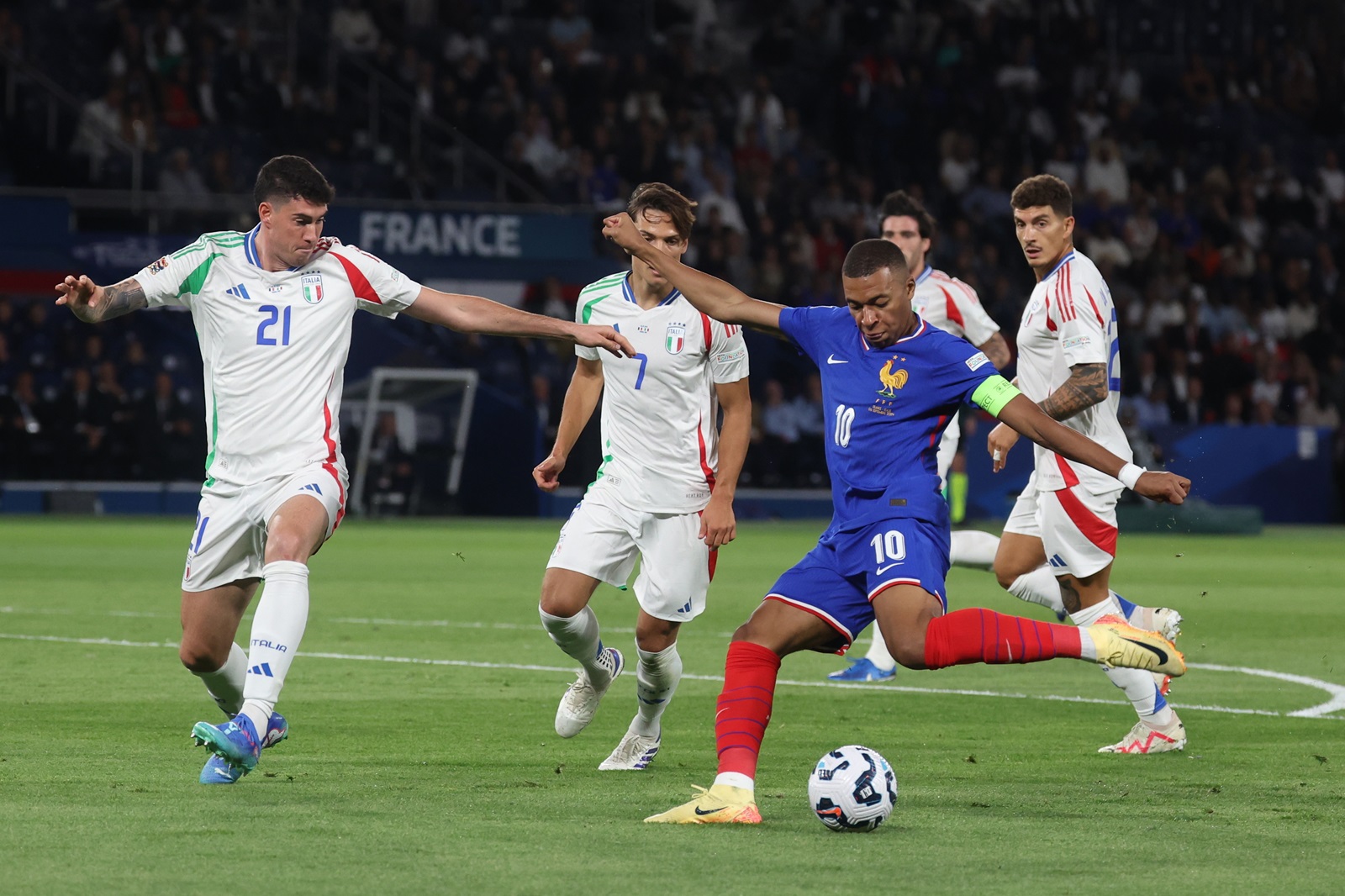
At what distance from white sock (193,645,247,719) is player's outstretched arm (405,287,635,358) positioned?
141 cm

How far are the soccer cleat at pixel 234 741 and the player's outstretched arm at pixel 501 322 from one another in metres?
1.55

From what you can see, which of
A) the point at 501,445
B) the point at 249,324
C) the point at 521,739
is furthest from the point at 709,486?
the point at 501,445

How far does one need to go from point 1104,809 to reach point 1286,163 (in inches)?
1114

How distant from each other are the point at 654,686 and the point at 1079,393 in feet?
6.92

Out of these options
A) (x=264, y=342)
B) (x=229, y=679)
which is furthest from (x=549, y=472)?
(x=229, y=679)

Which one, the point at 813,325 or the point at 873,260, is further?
the point at 813,325

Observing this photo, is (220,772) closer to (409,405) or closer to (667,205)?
(667,205)

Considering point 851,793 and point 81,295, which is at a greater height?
→ point 81,295

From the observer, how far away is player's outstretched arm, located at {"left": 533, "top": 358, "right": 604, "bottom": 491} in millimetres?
7684

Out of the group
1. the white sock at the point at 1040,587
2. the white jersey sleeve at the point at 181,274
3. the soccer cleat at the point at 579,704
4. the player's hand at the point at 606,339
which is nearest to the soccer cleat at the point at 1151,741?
the white sock at the point at 1040,587

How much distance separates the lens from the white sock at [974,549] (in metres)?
9.79

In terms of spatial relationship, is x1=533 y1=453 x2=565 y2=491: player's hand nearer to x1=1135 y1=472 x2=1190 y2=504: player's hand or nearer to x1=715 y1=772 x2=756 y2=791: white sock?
x1=715 y1=772 x2=756 y2=791: white sock

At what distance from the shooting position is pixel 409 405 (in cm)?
2541

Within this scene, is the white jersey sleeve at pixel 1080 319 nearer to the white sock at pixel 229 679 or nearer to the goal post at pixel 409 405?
the white sock at pixel 229 679
